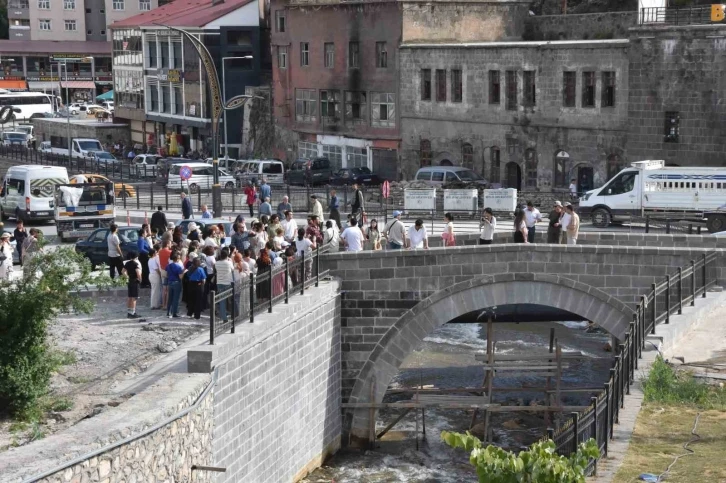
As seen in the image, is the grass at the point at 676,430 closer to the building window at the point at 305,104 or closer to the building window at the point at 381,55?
the building window at the point at 381,55

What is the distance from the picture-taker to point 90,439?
52.6ft

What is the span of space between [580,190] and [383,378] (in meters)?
23.5

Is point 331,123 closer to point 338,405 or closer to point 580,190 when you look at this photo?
point 580,190

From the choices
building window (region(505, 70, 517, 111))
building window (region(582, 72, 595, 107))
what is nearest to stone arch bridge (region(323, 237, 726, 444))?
building window (region(582, 72, 595, 107))

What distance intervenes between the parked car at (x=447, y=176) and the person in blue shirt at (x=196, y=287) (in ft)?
84.2

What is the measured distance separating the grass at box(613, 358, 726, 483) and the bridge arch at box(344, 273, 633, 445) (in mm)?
6613

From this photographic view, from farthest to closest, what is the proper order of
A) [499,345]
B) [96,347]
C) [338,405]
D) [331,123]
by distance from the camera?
[331,123] → [499,345] → [338,405] → [96,347]

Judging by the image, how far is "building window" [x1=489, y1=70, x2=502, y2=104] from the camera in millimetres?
52000

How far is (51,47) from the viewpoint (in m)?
108

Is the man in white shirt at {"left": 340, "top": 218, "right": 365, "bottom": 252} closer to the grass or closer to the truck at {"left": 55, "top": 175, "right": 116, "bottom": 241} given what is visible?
the grass

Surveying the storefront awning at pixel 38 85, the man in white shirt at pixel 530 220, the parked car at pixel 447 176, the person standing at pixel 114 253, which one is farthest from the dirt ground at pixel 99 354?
the storefront awning at pixel 38 85

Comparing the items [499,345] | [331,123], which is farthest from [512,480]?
[331,123]

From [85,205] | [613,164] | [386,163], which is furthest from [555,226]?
[386,163]

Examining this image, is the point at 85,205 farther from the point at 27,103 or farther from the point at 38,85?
the point at 38,85
